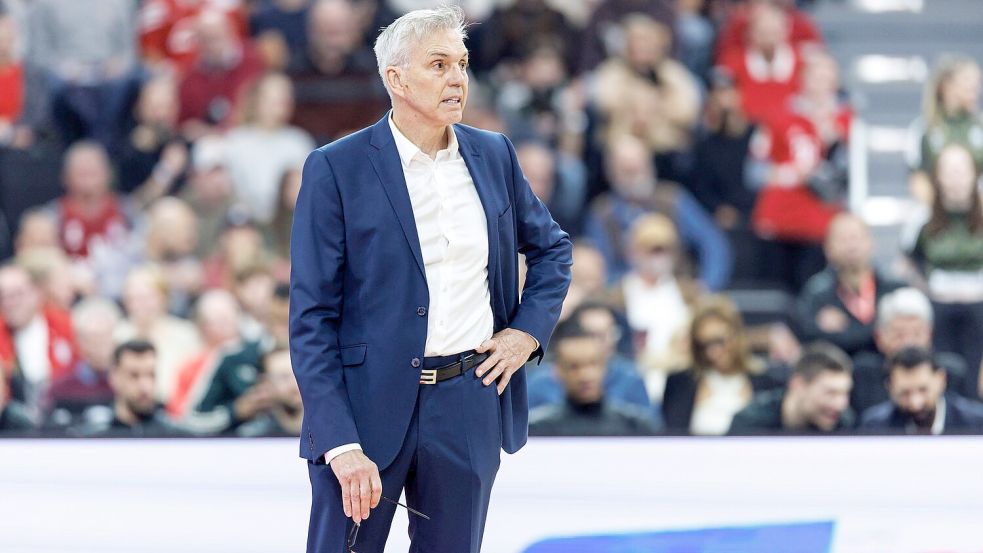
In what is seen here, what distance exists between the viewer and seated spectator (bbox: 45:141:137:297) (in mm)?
6395

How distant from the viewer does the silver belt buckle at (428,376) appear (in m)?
2.34

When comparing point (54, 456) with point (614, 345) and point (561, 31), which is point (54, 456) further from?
point (561, 31)

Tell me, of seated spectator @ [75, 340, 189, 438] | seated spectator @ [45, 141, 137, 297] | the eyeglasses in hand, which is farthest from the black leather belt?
seated spectator @ [45, 141, 137, 297]

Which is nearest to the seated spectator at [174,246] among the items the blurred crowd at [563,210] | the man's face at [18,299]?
the blurred crowd at [563,210]

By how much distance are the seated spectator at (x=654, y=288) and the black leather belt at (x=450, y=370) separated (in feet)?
11.4

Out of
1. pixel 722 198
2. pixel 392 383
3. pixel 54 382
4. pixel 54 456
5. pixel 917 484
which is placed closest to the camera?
pixel 392 383

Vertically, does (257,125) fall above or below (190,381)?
above

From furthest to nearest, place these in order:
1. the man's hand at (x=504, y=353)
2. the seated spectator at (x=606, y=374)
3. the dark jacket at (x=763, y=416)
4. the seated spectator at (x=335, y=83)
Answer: the seated spectator at (x=335, y=83)
the seated spectator at (x=606, y=374)
the dark jacket at (x=763, y=416)
the man's hand at (x=504, y=353)

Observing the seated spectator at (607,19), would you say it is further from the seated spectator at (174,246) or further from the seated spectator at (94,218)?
the seated spectator at (94,218)

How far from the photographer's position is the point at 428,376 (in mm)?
2340

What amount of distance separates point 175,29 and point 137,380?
2188mm

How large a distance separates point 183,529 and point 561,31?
3.77 meters

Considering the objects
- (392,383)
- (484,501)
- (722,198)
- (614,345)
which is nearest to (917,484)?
(484,501)

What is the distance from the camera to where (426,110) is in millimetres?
2316
